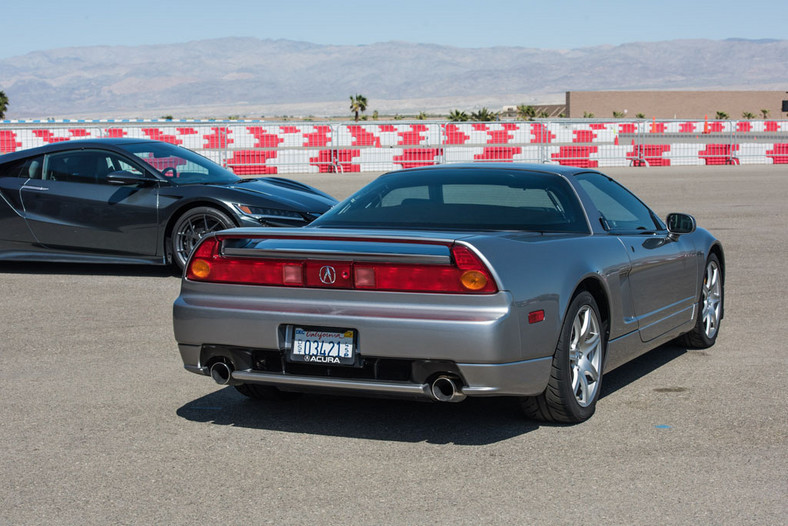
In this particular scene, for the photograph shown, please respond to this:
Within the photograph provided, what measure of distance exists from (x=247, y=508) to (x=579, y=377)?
1.93 metres

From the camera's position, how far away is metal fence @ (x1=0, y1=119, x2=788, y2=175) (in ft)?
88.8

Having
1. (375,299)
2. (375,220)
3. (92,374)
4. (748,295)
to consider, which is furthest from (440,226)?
(748,295)

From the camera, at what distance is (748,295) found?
30.2 ft

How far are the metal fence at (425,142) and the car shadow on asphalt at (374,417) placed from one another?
21031 millimetres

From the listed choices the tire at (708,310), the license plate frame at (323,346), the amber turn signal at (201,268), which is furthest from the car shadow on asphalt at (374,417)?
the tire at (708,310)

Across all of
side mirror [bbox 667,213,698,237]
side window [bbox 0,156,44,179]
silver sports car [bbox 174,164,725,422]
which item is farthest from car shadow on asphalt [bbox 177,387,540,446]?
side window [bbox 0,156,44,179]

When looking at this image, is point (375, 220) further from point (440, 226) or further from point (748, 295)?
point (748, 295)

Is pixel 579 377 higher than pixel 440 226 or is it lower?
lower

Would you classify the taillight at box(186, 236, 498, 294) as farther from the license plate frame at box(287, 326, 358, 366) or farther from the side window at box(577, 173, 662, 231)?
the side window at box(577, 173, 662, 231)

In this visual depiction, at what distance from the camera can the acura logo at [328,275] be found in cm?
480

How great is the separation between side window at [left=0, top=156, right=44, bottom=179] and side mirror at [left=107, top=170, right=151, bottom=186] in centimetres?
83

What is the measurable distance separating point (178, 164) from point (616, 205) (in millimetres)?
5750

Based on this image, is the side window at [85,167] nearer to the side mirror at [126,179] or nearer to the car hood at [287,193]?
the side mirror at [126,179]

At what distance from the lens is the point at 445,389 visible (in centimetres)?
470
